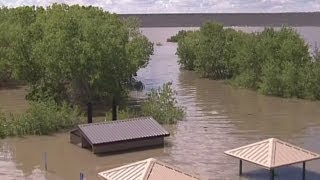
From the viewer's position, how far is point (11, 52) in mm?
42938

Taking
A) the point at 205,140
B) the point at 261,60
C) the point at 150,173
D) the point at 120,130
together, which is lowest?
the point at 205,140

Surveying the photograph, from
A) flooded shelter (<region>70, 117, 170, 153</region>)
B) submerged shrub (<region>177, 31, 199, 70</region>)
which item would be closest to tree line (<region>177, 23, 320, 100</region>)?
submerged shrub (<region>177, 31, 199, 70</region>)

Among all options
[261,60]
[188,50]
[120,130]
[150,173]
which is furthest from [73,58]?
[188,50]

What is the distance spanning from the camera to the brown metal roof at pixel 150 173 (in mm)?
19188

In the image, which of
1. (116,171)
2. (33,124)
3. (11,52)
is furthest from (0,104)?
(116,171)

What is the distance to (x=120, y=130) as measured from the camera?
1155 inches

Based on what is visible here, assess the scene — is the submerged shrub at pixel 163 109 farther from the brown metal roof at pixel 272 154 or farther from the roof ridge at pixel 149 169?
the roof ridge at pixel 149 169

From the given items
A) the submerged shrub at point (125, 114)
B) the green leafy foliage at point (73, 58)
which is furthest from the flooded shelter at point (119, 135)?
the green leafy foliage at point (73, 58)

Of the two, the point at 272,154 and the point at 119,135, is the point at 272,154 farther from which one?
the point at 119,135

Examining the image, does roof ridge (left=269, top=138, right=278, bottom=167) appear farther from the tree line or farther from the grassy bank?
the tree line

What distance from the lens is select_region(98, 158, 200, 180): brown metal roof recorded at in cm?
1919

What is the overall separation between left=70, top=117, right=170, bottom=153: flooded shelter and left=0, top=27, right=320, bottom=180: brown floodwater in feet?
1.65

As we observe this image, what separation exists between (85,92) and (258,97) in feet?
49.5

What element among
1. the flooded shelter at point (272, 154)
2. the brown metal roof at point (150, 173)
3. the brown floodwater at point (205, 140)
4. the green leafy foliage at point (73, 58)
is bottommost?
the brown floodwater at point (205, 140)
